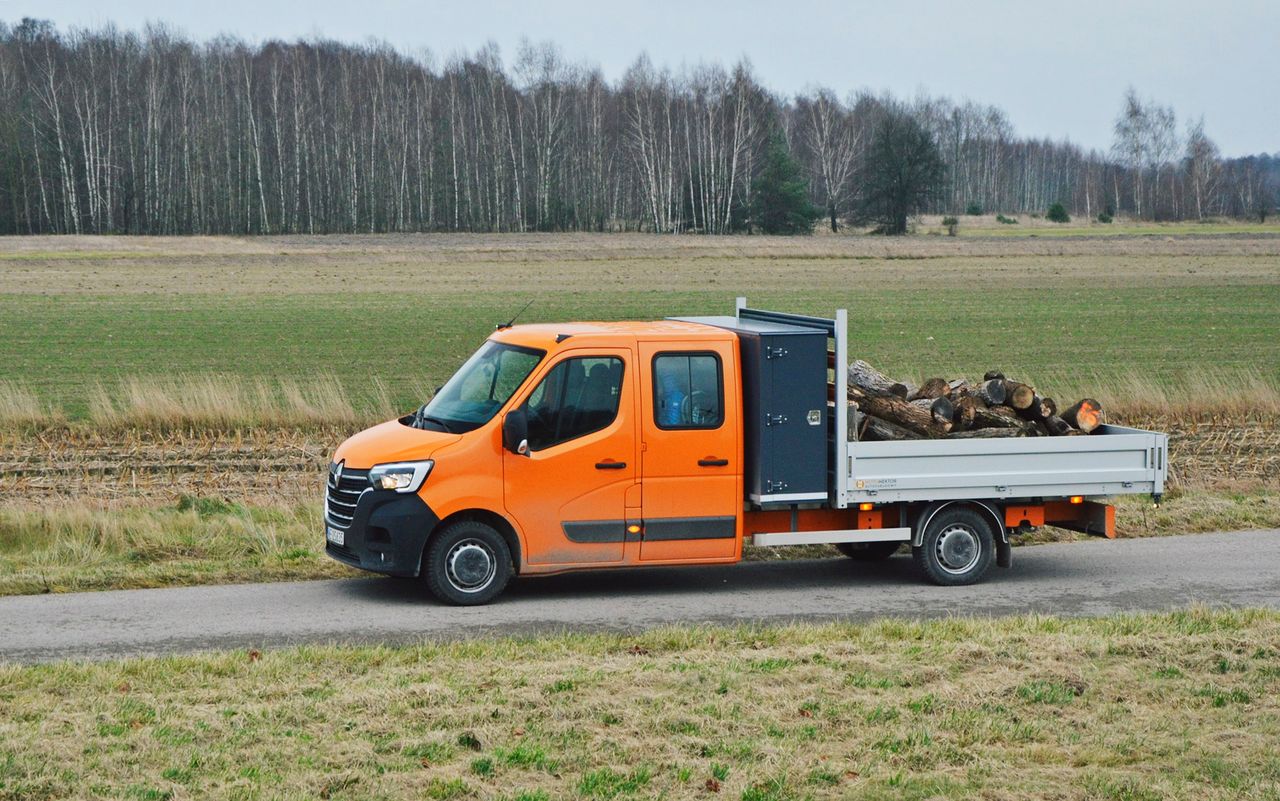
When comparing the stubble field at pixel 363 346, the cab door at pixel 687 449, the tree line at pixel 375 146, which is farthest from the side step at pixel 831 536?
the tree line at pixel 375 146

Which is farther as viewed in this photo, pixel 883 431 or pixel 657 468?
pixel 883 431

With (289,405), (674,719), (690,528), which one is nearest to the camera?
(674,719)

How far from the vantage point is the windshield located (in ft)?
36.7

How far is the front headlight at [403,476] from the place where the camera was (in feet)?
35.4

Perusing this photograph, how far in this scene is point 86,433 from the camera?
19906mm

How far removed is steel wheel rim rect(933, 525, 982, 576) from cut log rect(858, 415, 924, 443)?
93 centimetres

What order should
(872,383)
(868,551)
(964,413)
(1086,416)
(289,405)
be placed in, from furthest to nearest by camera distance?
(289,405) → (868,551) → (1086,416) → (872,383) → (964,413)

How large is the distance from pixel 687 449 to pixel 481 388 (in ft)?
5.48

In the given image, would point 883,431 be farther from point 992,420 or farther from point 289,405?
point 289,405

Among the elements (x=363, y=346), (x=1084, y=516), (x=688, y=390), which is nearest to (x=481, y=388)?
(x=688, y=390)

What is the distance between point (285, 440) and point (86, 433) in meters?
2.87

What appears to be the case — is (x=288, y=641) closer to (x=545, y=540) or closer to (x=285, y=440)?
(x=545, y=540)

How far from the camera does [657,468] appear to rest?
1120cm

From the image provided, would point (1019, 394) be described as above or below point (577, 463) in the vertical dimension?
above
